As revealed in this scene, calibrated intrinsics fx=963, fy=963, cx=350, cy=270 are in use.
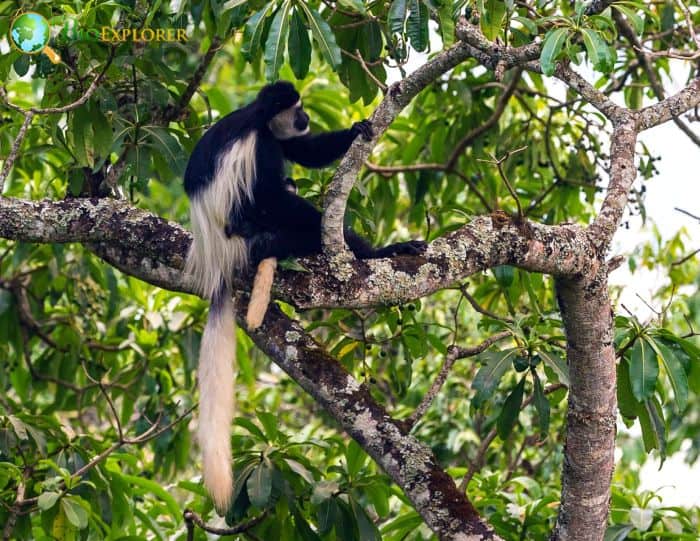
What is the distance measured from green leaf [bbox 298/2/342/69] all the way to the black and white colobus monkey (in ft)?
1.22

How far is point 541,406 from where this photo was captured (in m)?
2.29

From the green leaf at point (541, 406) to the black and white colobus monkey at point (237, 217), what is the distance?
461mm

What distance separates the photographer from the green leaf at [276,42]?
6.26 feet

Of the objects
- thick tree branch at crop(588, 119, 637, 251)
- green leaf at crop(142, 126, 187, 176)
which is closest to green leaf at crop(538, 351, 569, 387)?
thick tree branch at crop(588, 119, 637, 251)

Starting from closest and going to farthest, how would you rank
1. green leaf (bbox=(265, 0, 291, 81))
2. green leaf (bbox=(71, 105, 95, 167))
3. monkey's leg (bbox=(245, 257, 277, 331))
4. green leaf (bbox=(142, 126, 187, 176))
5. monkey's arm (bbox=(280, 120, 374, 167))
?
green leaf (bbox=(265, 0, 291, 81)) → monkey's leg (bbox=(245, 257, 277, 331)) → green leaf (bbox=(71, 105, 95, 167)) → green leaf (bbox=(142, 126, 187, 176)) → monkey's arm (bbox=(280, 120, 374, 167))

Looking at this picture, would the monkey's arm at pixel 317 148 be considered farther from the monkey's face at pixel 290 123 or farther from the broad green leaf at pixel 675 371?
the broad green leaf at pixel 675 371

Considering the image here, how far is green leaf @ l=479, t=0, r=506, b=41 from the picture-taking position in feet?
7.10

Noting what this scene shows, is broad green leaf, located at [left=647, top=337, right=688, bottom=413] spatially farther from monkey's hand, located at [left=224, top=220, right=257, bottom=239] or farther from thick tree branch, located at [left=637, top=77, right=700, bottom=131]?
monkey's hand, located at [left=224, top=220, right=257, bottom=239]

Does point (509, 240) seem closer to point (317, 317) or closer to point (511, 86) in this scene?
point (511, 86)

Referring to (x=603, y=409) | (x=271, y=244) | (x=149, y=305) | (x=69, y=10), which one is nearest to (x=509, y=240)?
(x=603, y=409)

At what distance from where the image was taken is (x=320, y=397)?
1997 millimetres

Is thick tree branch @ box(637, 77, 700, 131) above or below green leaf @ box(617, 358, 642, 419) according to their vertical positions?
above

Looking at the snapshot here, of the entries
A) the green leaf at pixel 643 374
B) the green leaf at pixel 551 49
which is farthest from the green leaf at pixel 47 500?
the green leaf at pixel 551 49

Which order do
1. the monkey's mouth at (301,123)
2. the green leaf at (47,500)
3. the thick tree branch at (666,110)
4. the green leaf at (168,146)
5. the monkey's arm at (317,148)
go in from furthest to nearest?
the monkey's mouth at (301,123), the monkey's arm at (317,148), the green leaf at (168,146), the thick tree branch at (666,110), the green leaf at (47,500)
